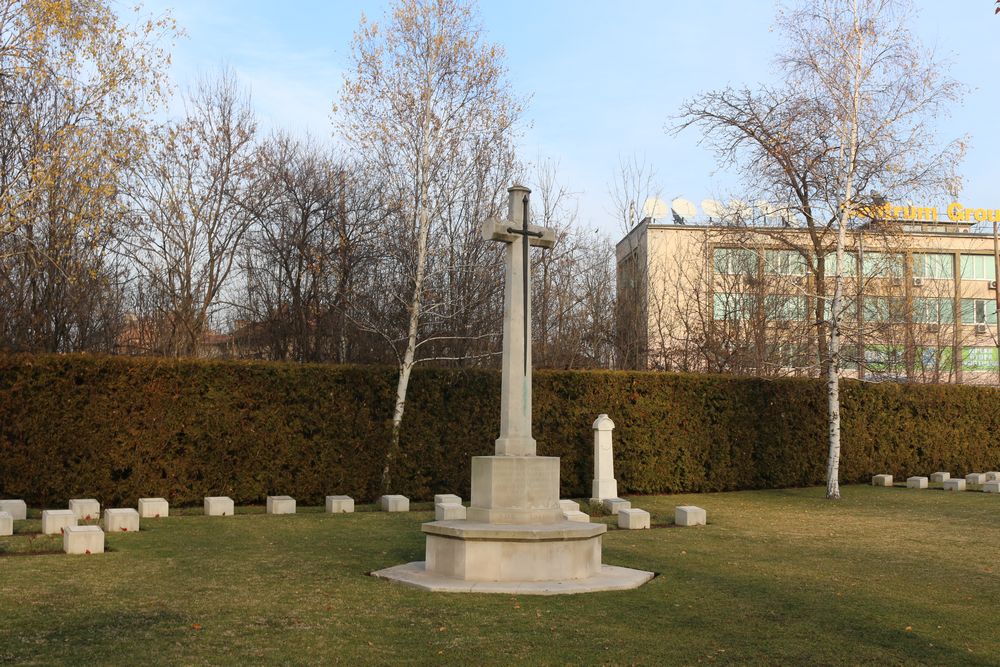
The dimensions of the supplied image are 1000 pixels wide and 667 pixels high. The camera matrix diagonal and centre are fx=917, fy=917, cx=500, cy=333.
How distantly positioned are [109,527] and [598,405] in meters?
11.0

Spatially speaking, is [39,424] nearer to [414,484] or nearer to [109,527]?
[109,527]

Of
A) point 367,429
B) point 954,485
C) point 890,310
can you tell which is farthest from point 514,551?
point 890,310

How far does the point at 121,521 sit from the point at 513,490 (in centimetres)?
667

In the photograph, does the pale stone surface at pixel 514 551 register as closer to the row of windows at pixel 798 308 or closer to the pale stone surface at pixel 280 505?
the pale stone surface at pixel 280 505

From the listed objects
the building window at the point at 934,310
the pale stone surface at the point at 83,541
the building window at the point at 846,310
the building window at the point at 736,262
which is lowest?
the pale stone surface at the point at 83,541

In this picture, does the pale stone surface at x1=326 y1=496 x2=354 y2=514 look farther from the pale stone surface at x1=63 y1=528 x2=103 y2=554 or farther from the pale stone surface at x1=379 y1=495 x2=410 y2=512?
the pale stone surface at x1=63 y1=528 x2=103 y2=554

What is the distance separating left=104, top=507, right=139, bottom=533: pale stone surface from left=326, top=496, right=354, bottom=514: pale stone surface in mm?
3975

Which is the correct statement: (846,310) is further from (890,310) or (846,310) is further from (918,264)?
(918,264)

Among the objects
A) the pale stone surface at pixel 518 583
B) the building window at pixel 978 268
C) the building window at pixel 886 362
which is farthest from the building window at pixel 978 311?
the pale stone surface at pixel 518 583

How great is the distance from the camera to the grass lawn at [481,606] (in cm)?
643

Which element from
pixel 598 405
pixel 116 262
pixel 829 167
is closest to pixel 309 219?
pixel 116 262

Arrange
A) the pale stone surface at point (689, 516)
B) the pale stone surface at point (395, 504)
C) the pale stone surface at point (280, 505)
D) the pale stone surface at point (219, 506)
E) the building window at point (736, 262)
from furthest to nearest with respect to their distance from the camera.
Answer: the building window at point (736, 262) < the pale stone surface at point (395, 504) < the pale stone surface at point (280, 505) < the pale stone surface at point (219, 506) < the pale stone surface at point (689, 516)

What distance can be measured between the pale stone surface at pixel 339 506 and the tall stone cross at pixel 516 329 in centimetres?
736

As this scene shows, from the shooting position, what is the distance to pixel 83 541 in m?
10.9
